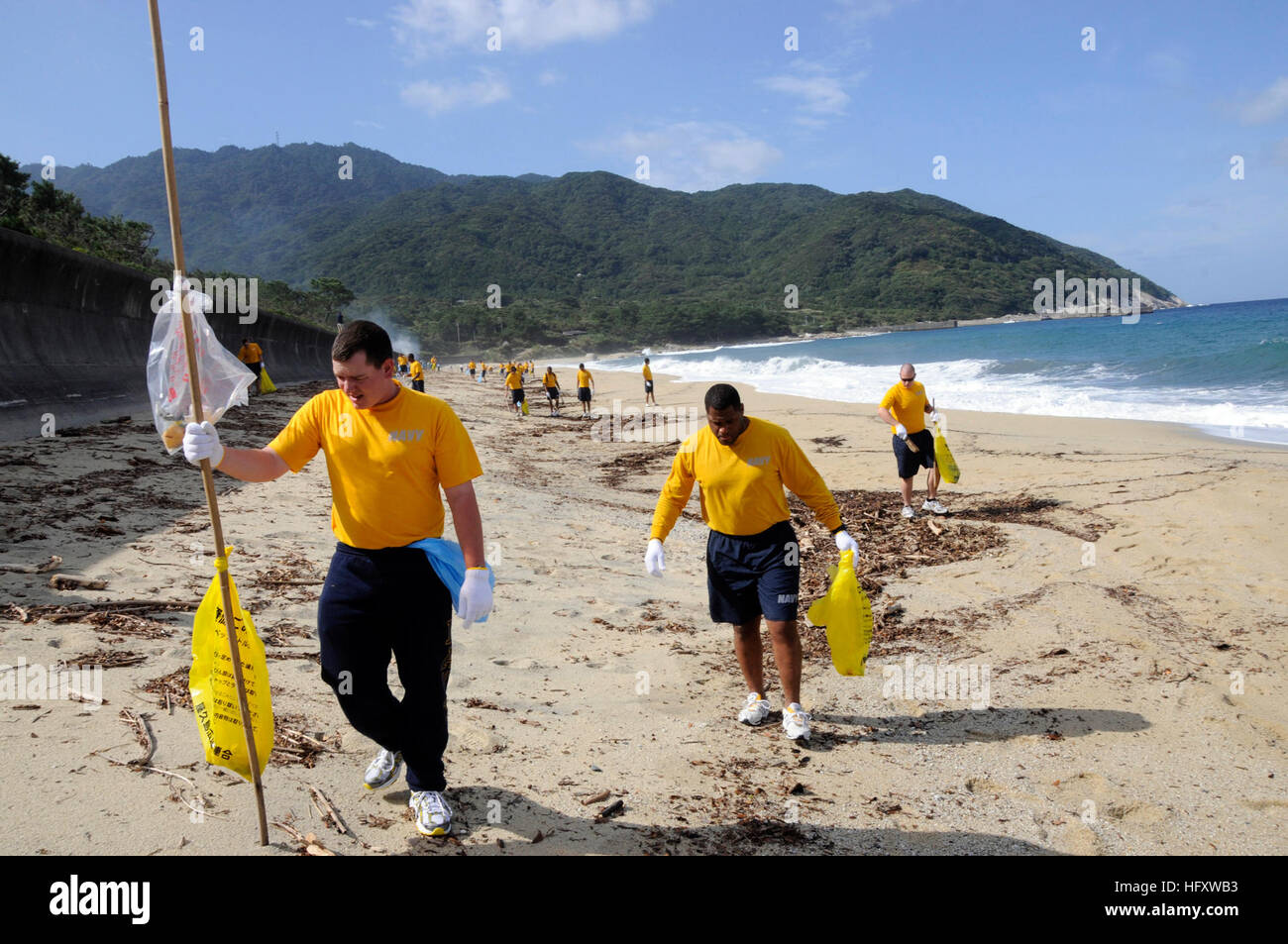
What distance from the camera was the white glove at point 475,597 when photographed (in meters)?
2.90

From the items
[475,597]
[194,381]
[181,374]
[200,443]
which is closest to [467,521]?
[475,597]

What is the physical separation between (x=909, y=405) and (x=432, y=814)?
7405 millimetres

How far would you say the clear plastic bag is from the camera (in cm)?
276

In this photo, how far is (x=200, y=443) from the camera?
2.71 m

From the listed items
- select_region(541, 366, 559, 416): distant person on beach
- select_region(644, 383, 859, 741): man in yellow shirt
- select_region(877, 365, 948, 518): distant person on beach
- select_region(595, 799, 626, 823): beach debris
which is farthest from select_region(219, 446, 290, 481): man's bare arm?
select_region(541, 366, 559, 416): distant person on beach

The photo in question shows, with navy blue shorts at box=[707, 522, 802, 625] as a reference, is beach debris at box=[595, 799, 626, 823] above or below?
below

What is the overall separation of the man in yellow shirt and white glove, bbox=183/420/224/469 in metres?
2.24

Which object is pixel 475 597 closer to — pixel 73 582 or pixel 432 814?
pixel 432 814

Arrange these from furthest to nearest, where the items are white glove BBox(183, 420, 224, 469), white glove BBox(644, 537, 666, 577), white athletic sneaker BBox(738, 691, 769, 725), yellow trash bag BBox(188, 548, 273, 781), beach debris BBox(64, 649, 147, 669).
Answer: white glove BBox(644, 537, 666, 577) → white athletic sneaker BBox(738, 691, 769, 725) → beach debris BBox(64, 649, 147, 669) → yellow trash bag BBox(188, 548, 273, 781) → white glove BBox(183, 420, 224, 469)

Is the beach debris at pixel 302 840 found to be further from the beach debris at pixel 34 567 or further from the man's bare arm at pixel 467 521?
the beach debris at pixel 34 567

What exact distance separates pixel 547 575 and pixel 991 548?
4328 mm

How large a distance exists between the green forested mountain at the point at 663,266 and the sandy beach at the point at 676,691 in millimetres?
93177

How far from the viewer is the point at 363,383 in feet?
9.49

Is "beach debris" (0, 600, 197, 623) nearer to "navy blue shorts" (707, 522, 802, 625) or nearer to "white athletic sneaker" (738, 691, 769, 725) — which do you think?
"navy blue shorts" (707, 522, 802, 625)
